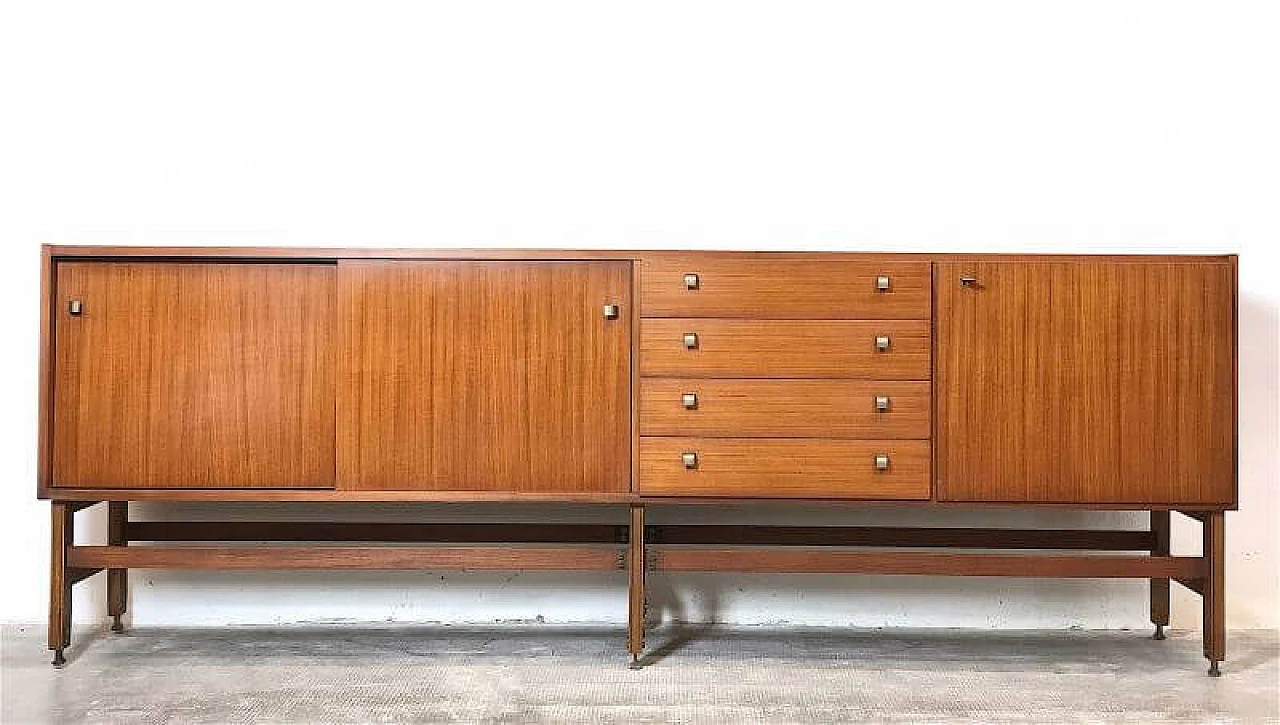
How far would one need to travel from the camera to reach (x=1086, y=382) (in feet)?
10.0

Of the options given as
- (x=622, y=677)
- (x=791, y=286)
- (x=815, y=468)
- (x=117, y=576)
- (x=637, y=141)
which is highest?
(x=637, y=141)

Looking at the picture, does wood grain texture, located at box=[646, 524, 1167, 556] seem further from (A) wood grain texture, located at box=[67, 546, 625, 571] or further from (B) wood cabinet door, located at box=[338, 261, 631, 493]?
(B) wood cabinet door, located at box=[338, 261, 631, 493]

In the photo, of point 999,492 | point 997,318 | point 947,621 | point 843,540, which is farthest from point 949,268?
point 947,621

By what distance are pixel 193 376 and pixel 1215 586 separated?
2.88 meters

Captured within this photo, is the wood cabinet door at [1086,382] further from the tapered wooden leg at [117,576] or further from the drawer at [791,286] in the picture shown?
the tapered wooden leg at [117,576]

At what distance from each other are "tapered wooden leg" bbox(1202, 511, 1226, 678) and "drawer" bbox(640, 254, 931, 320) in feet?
3.26

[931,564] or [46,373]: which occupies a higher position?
[46,373]

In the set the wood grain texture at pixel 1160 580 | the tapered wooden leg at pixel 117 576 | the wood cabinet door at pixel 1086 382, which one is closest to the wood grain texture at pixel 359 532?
the tapered wooden leg at pixel 117 576

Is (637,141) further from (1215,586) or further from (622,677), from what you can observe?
(1215,586)

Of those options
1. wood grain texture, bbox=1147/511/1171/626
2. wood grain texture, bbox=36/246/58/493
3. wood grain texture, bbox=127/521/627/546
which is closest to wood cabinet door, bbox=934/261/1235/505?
wood grain texture, bbox=1147/511/1171/626

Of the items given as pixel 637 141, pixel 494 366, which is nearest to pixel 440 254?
pixel 494 366

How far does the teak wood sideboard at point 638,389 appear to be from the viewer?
3.05 meters

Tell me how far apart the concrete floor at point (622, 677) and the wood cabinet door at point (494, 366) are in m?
0.56

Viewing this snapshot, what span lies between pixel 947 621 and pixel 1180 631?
74cm
